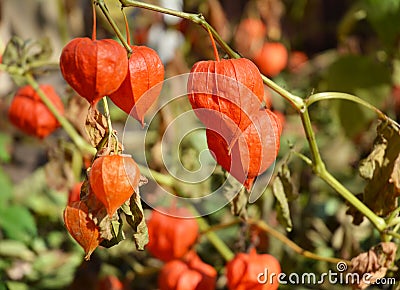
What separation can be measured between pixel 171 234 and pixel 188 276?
112 millimetres

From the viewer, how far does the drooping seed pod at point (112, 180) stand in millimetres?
673

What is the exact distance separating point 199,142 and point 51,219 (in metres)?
0.38

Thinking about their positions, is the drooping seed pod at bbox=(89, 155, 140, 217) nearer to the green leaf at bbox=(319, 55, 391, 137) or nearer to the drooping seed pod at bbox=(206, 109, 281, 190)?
the drooping seed pod at bbox=(206, 109, 281, 190)

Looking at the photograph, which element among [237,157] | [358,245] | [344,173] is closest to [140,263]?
[358,245]

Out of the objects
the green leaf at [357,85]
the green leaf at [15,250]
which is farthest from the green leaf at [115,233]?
the green leaf at [357,85]

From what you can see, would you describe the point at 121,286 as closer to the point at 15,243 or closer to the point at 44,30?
the point at 15,243

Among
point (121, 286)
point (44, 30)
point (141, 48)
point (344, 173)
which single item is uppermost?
point (44, 30)

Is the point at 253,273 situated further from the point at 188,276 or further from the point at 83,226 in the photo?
the point at 83,226

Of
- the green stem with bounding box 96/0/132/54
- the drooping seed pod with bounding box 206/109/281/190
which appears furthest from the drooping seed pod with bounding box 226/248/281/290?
the green stem with bounding box 96/0/132/54

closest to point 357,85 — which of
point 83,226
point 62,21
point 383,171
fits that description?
point 383,171

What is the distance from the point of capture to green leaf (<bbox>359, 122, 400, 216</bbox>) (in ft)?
2.80

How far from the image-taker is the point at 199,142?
56.1 inches

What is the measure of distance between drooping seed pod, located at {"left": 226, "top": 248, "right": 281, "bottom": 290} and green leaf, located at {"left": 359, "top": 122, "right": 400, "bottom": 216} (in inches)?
6.3

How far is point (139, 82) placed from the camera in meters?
0.71
